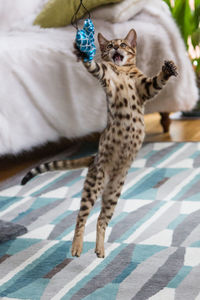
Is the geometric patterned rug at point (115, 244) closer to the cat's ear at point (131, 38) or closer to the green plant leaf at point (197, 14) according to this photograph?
the cat's ear at point (131, 38)

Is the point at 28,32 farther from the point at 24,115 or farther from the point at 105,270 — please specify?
the point at 105,270

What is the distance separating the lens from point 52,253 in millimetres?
1336

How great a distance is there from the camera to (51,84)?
1993mm

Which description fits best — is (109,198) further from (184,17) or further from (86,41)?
(184,17)

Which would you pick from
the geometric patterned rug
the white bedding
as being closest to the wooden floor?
the geometric patterned rug

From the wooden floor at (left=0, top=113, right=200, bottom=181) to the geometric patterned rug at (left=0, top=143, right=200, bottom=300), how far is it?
0.28 metres

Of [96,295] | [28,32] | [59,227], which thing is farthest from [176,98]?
[96,295]

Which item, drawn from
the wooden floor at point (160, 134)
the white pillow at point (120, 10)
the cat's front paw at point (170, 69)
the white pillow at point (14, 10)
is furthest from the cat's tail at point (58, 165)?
the white pillow at point (14, 10)

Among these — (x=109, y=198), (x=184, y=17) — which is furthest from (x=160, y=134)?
(x=109, y=198)

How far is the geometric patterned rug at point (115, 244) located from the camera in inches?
44.4

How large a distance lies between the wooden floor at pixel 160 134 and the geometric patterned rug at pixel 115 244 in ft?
0.93

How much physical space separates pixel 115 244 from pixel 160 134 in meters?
1.58

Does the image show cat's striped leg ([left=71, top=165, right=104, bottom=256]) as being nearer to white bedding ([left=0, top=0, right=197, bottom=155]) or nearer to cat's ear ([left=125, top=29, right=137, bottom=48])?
cat's ear ([left=125, top=29, right=137, bottom=48])

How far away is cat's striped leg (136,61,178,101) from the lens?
0.88 m
